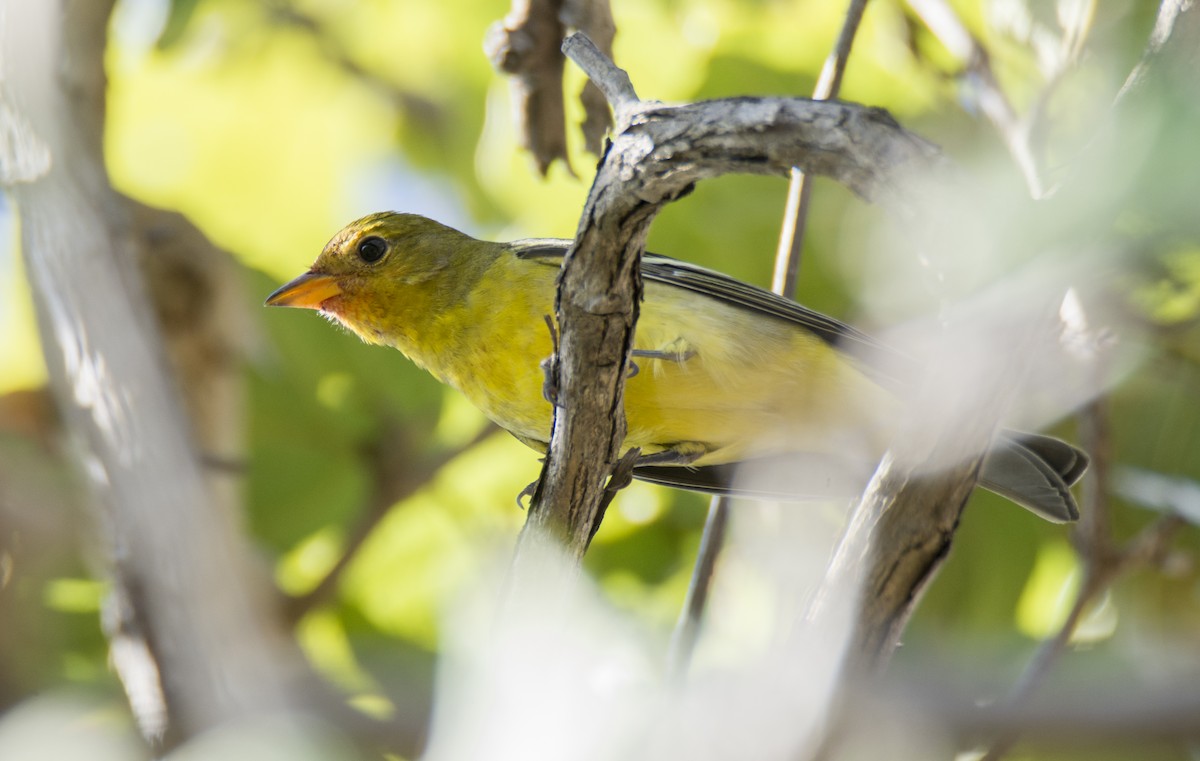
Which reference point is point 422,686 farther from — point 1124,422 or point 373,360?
point 1124,422

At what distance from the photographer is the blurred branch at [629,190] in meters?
1.57

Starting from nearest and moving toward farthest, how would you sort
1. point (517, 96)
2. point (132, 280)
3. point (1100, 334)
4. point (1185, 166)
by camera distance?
point (1185, 166), point (132, 280), point (517, 96), point (1100, 334)

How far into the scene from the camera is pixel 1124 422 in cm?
491

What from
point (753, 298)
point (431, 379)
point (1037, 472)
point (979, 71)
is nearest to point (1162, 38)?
point (753, 298)

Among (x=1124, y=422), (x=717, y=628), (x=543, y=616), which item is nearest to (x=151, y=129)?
(x=717, y=628)

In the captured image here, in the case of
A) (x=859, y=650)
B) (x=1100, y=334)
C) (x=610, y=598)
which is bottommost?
(x=859, y=650)

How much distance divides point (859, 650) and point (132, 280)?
7.11 feet

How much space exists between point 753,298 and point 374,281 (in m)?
1.30

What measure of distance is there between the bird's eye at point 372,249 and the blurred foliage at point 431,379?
3.28 feet

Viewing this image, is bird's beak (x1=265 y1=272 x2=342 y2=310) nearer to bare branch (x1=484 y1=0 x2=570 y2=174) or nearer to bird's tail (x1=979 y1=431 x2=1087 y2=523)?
bare branch (x1=484 y1=0 x2=570 y2=174)

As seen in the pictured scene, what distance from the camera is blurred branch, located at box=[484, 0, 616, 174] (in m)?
3.34

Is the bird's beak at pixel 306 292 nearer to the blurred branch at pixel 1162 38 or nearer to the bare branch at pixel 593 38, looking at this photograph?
the bare branch at pixel 593 38

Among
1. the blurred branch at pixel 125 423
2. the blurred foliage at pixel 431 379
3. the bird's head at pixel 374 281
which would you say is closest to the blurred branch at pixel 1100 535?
the blurred foliage at pixel 431 379

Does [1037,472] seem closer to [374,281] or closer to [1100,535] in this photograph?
[1100,535]
